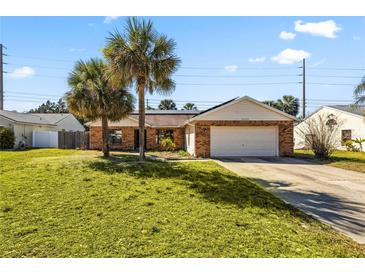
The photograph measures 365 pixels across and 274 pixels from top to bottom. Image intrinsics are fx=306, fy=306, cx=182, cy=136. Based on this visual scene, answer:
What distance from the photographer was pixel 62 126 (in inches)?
1449

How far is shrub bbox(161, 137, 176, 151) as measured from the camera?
2450 centimetres

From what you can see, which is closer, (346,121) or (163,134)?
(163,134)

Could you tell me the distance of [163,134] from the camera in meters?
25.9

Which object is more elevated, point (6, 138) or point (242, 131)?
point (242, 131)

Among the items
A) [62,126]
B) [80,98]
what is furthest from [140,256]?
[62,126]

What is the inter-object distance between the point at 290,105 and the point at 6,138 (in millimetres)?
39275

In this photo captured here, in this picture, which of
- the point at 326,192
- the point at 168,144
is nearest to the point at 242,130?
the point at 168,144

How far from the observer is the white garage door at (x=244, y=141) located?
65.5ft

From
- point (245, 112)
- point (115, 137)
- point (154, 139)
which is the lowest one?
point (154, 139)

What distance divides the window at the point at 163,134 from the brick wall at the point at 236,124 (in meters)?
6.40

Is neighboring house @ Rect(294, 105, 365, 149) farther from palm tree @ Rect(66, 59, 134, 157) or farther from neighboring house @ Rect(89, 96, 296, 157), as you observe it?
palm tree @ Rect(66, 59, 134, 157)

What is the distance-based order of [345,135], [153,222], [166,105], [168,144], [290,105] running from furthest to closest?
[166,105]
[290,105]
[345,135]
[168,144]
[153,222]

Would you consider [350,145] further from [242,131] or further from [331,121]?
[242,131]
